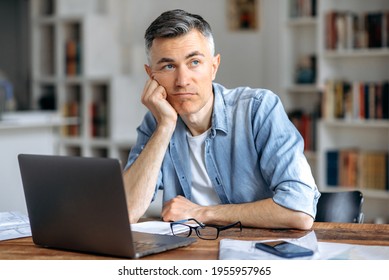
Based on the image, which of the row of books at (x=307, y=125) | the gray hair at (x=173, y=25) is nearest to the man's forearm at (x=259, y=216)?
the gray hair at (x=173, y=25)

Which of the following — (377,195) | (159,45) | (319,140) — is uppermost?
(159,45)

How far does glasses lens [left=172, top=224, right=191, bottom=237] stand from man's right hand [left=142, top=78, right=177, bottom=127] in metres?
0.38

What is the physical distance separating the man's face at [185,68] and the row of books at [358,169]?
289 cm

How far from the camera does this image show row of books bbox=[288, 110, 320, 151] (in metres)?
4.91

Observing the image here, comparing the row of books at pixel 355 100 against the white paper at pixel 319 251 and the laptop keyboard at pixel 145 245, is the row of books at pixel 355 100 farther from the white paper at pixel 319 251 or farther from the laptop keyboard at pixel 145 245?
A: the laptop keyboard at pixel 145 245

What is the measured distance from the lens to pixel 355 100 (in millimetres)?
4672

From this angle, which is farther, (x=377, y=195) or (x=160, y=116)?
(x=377, y=195)

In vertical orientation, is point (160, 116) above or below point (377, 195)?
above

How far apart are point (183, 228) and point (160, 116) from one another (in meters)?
0.42

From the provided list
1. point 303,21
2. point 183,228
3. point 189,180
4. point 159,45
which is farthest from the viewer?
point 303,21

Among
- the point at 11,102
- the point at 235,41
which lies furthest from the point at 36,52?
the point at 235,41

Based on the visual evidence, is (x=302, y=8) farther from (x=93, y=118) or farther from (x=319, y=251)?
(x=319, y=251)

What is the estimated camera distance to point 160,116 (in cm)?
200

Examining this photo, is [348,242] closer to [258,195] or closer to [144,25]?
[258,195]
